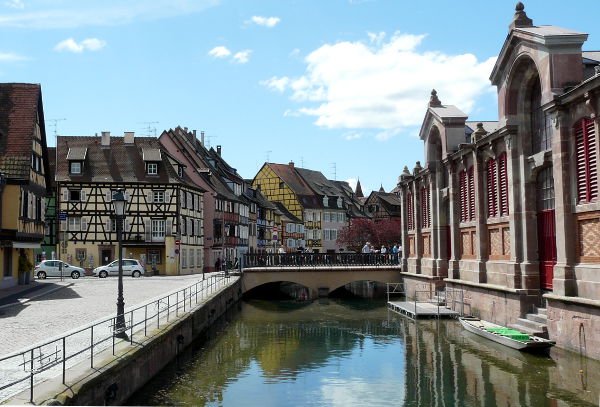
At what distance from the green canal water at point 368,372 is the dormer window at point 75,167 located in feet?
107

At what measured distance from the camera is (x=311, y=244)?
320 feet

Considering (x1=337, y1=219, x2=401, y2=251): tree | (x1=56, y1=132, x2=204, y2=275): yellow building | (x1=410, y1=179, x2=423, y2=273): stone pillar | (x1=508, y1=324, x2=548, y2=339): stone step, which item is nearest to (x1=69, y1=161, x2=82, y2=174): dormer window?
(x1=56, y1=132, x2=204, y2=275): yellow building

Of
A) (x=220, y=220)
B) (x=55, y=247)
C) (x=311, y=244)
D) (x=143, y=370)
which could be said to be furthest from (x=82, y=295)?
(x=311, y=244)

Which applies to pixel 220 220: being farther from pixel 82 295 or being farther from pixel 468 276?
pixel 468 276

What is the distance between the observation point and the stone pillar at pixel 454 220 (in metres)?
32.6

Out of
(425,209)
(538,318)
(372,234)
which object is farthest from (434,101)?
(372,234)

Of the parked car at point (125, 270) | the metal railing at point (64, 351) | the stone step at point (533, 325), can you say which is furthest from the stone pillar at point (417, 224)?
the parked car at point (125, 270)

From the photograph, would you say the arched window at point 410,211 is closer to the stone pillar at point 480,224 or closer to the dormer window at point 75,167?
the stone pillar at point 480,224

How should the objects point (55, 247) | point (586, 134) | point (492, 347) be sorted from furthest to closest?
point (55, 247)
point (492, 347)
point (586, 134)

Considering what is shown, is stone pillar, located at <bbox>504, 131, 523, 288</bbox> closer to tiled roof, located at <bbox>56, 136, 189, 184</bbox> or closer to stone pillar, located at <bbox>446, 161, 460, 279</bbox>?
stone pillar, located at <bbox>446, 161, 460, 279</bbox>

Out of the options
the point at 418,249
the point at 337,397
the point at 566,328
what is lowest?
the point at 337,397

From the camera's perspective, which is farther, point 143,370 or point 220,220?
point 220,220

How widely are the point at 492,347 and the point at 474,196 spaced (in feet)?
31.4

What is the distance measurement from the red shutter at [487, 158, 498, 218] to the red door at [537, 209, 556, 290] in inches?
144
